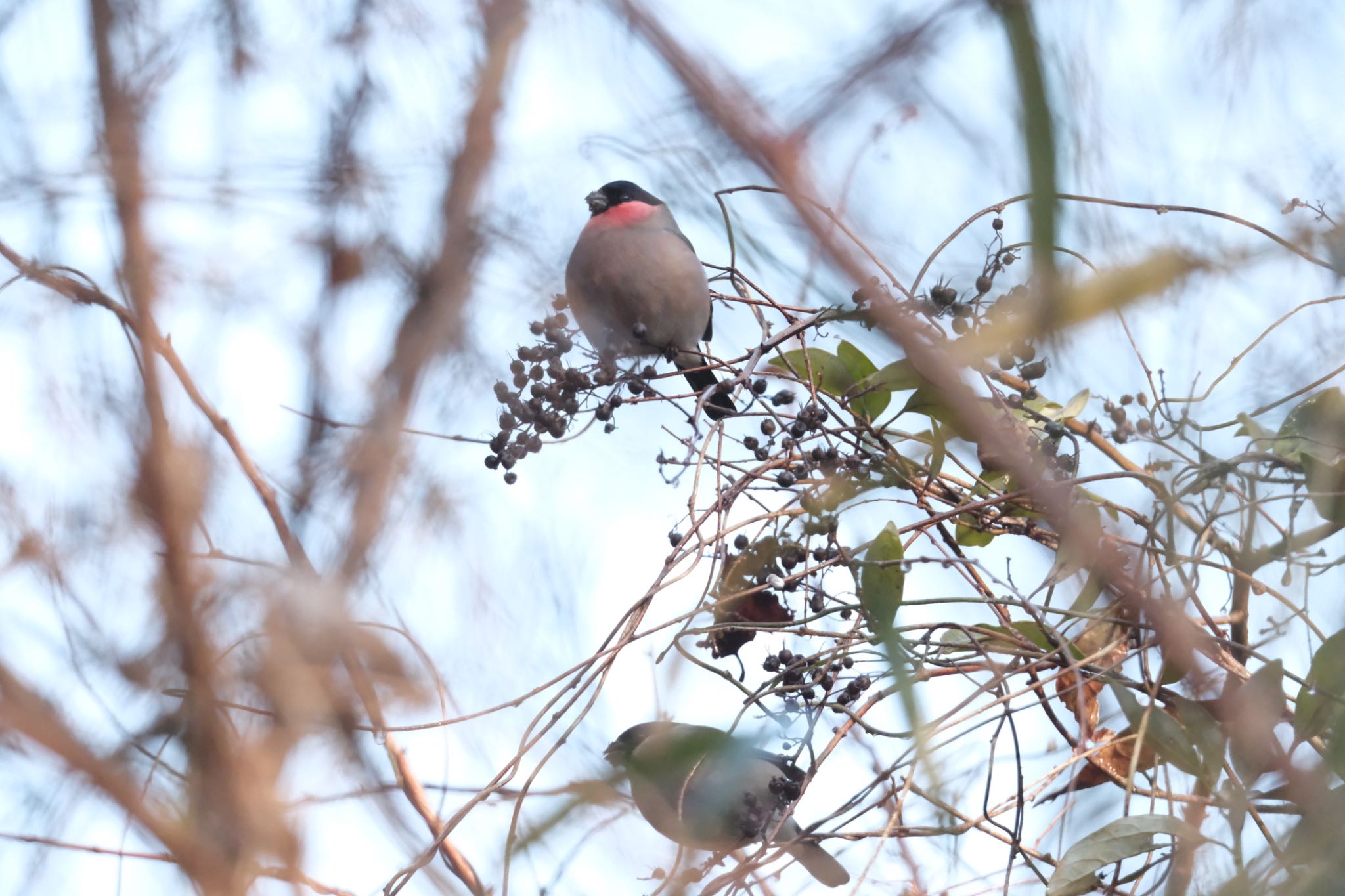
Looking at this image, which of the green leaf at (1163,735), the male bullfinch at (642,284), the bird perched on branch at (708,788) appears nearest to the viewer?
the green leaf at (1163,735)

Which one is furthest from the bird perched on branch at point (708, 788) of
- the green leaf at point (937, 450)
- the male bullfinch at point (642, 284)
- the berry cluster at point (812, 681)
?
the male bullfinch at point (642, 284)

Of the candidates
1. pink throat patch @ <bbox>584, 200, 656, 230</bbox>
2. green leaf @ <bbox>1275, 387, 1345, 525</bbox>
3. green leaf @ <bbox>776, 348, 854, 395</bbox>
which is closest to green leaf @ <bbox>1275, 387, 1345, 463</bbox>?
green leaf @ <bbox>1275, 387, 1345, 525</bbox>

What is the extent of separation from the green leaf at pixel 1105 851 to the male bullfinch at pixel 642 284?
4.05ft

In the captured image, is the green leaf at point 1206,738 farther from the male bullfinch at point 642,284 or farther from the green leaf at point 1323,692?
Answer: the male bullfinch at point 642,284

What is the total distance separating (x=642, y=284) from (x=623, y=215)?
0.23 metres

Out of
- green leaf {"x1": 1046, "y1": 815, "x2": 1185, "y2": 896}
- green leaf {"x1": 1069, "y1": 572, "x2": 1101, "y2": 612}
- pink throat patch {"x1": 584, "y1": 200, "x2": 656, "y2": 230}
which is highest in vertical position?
pink throat patch {"x1": 584, "y1": 200, "x2": 656, "y2": 230}

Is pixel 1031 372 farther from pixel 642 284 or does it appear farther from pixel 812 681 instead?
pixel 642 284

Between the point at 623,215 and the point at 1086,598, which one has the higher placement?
the point at 623,215

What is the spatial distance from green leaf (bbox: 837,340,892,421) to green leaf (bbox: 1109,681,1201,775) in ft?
1.29

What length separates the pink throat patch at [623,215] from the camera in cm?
223

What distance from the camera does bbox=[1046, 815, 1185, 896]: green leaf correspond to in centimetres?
86

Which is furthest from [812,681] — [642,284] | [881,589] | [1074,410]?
[642,284]

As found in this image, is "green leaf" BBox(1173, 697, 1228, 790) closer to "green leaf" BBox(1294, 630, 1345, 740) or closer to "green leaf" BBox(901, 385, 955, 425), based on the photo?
"green leaf" BBox(1294, 630, 1345, 740)

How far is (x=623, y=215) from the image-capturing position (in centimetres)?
229
